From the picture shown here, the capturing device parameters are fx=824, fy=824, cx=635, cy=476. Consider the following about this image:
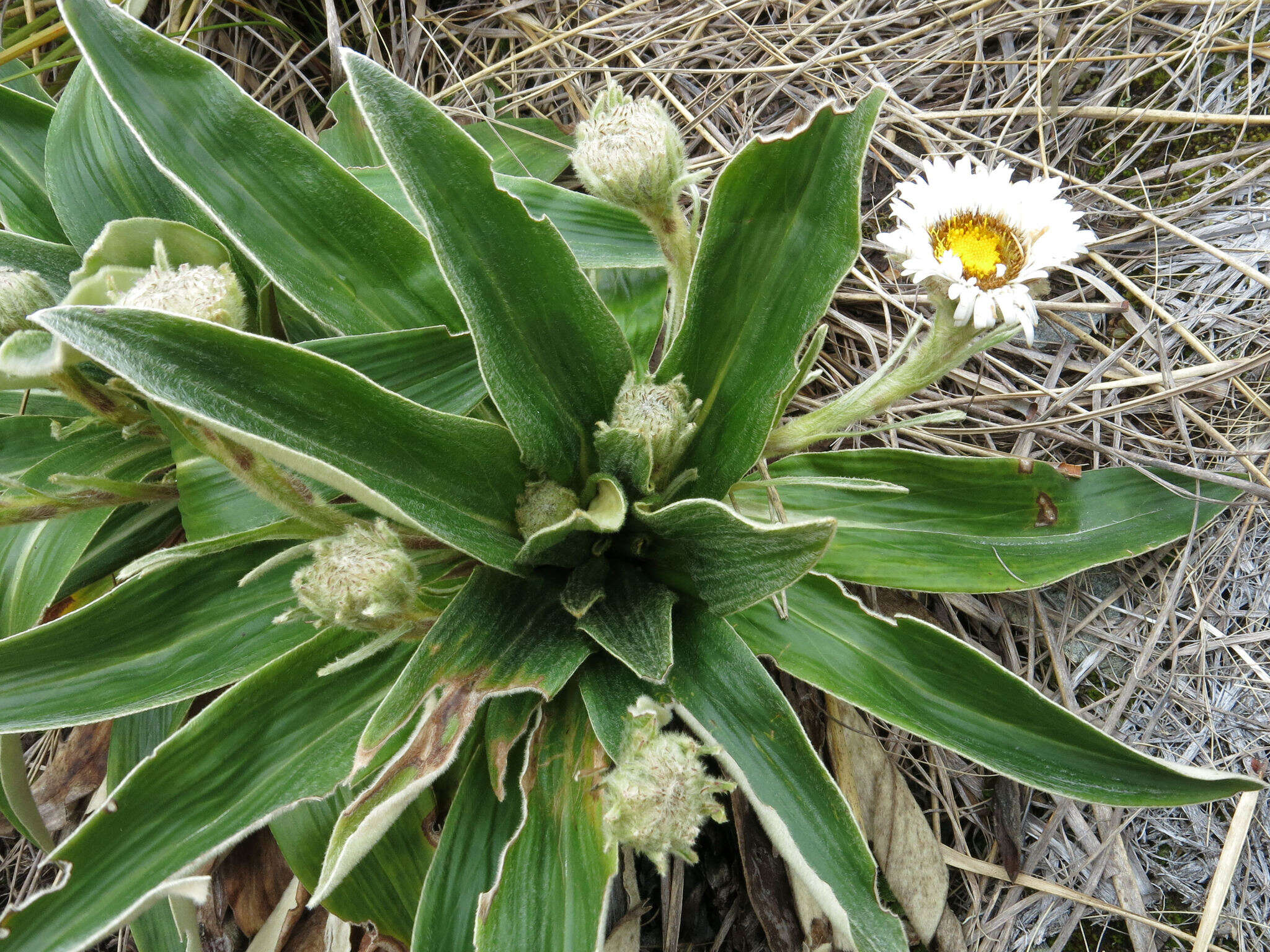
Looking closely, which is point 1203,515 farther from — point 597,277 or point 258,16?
point 258,16

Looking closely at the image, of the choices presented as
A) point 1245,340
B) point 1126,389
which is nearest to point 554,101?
point 1126,389

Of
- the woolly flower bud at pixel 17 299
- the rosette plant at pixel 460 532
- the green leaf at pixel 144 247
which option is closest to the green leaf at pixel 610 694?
the rosette plant at pixel 460 532

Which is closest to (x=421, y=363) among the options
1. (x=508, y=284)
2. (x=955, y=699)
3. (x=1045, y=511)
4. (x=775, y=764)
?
(x=508, y=284)

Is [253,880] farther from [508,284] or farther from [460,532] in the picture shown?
[508,284]

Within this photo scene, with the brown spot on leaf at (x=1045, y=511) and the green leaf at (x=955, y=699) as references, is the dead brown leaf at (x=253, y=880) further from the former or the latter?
the brown spot on leaf at (x=1045, y=511)

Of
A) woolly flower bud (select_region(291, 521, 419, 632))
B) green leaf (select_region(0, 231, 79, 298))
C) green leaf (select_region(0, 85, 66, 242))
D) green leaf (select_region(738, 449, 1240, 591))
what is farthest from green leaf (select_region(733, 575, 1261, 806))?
green leaf (select_region(0, 85, 66, 242))
